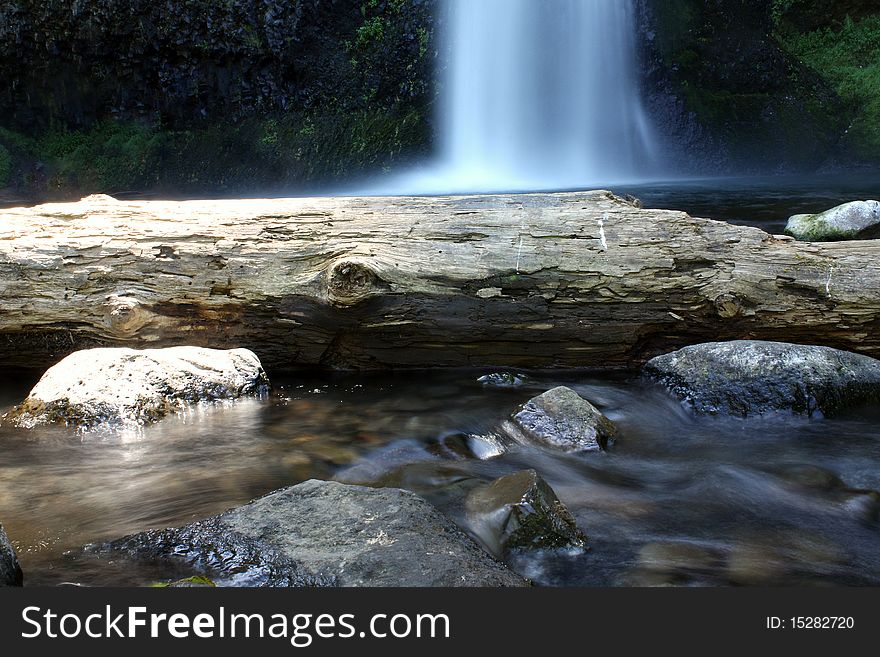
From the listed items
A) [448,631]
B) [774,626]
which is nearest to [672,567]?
[774,626]

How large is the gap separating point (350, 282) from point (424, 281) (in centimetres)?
37

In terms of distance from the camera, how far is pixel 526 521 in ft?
7.59

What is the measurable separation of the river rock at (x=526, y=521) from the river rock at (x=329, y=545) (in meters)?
0.17

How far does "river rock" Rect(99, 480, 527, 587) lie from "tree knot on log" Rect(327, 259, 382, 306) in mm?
1367

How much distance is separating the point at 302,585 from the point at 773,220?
25.2 ft

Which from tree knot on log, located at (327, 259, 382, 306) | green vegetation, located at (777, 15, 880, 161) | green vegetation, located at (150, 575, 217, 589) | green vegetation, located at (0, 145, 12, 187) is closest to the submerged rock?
tree knot on log, located at (327, 259, 382, 306)

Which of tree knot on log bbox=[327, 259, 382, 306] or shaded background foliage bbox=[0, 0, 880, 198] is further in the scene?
shaded background foliage bbox=[0, 0, 880, 198]

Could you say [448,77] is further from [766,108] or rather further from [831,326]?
[831,326]

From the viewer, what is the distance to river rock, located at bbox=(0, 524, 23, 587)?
1.92 metres

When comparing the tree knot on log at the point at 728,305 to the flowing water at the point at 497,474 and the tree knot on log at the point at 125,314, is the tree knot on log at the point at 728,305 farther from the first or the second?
the tree knot on log at the point at 125,314

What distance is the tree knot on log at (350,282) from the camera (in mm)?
3572

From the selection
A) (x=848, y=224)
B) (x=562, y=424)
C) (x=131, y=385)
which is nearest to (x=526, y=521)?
(x=562, y=424)

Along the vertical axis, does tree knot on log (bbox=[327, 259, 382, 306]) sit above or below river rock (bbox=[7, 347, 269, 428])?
above

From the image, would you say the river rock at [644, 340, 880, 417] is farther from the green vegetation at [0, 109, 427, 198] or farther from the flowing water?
the green vegetation at [0, 109, 427, 198]
